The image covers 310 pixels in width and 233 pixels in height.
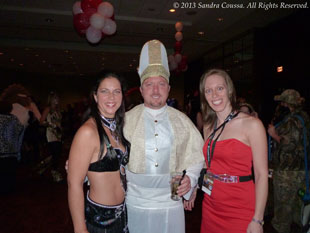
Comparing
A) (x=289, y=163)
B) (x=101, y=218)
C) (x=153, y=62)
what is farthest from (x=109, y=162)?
(x=289, y=163)

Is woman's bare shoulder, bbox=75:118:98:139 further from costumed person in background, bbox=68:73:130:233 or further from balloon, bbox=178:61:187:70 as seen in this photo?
balloon, bbox=178:61:187:70

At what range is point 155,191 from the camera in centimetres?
170

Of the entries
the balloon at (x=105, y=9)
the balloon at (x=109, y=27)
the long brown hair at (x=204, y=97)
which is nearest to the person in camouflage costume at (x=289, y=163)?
the long brown hair at (x=204, y=97)

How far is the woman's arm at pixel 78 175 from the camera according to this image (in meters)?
1.33

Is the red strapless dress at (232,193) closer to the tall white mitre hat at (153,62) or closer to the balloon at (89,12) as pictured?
the tall white mitre hat at (153,62)

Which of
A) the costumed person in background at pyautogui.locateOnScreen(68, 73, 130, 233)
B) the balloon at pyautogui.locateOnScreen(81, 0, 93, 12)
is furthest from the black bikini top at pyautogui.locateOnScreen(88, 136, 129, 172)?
the balloon at pyautogui.locateOnScreen(81, 0, 93, 12)

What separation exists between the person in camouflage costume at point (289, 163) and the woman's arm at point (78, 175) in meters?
2.53

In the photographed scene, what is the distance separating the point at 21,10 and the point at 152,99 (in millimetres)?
6156

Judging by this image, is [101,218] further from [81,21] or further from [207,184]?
[81,21]

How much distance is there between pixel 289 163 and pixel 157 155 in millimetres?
2016

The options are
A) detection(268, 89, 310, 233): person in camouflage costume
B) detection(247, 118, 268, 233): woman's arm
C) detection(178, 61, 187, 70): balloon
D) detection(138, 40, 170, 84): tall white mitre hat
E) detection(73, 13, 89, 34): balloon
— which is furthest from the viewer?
detection(178, 61, 187, 70): balloon

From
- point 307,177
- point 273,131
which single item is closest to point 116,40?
A: point 273,131

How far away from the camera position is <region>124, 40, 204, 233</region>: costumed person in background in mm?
1686

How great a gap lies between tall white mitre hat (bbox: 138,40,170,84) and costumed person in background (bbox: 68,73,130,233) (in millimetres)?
333
